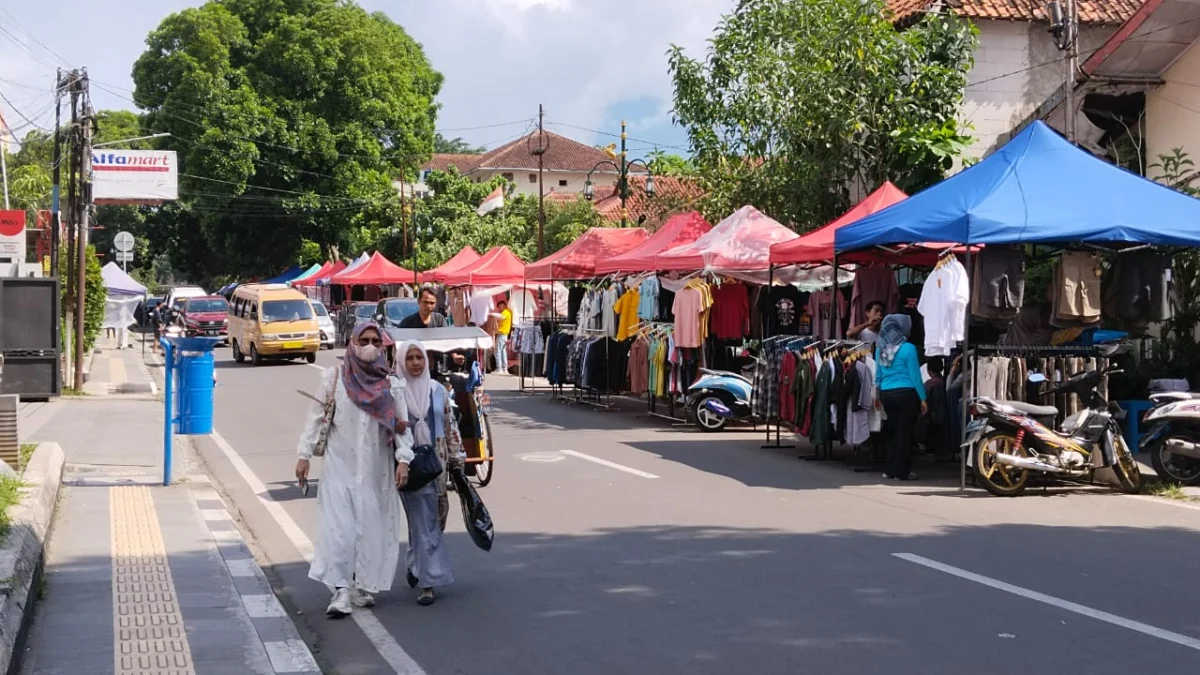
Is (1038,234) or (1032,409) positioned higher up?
(1038,234)

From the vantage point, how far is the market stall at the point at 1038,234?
1222 centimetres

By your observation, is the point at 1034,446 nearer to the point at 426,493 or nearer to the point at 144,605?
the point at 426,493

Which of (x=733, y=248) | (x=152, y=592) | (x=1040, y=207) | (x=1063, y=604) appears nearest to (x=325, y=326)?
(x=733, y=248)

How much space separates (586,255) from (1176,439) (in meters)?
12.4

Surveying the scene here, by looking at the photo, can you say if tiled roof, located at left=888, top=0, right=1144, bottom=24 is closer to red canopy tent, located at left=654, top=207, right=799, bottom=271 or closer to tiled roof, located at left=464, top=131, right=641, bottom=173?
red canopy tent, located at left=654, top=207, right=799, bottom=271

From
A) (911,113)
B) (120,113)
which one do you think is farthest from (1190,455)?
(120,113)

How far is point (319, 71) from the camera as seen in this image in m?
56.7

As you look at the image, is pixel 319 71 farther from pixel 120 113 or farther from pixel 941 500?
pixel 941 500

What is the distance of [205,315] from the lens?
4525cm

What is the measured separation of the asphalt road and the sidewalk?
31 centimetres

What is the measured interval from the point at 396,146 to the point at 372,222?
3.70 metres

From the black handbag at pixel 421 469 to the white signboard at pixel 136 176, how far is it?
134ft

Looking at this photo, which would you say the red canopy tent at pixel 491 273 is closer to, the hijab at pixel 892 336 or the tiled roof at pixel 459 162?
the hijab at pixel 892 336

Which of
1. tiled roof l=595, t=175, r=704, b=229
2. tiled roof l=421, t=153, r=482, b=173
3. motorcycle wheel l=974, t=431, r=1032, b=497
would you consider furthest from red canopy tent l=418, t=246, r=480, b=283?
tiled roof l=421, t=153, r=482, b=173
